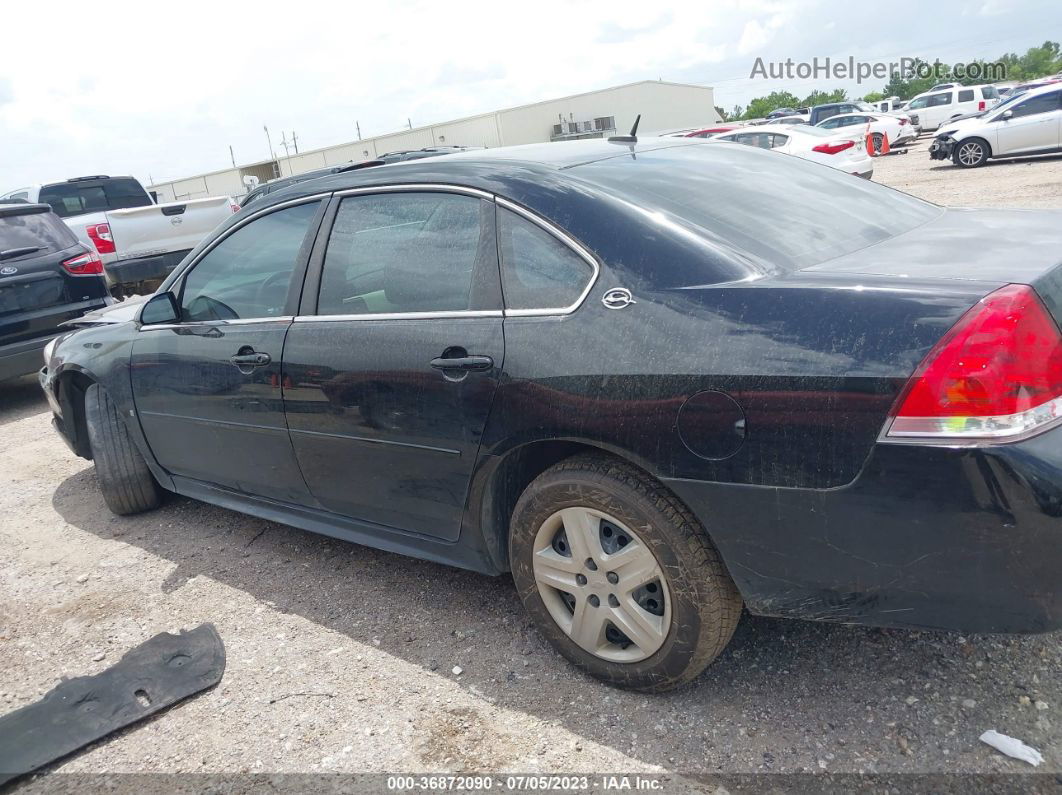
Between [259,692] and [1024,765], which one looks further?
[259,692]

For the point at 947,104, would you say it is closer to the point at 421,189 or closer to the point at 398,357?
the point at 421,189

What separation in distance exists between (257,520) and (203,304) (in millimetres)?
1239

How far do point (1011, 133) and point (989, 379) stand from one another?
20.5 meters

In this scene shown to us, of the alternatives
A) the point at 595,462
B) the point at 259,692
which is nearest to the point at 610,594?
the point at 595,462

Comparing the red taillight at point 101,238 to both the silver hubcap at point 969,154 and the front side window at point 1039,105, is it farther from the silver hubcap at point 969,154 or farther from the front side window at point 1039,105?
the front side window at point 1039,105

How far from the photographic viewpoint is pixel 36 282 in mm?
7137

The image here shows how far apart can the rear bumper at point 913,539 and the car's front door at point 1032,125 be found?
65.8 ft

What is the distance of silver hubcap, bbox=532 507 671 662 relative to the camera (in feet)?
8.38

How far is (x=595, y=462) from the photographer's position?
8.43 ft

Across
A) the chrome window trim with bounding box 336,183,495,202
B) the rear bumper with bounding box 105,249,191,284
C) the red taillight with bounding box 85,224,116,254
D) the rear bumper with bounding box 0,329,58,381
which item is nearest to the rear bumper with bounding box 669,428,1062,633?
the chrome window trim with bounding box 336,183,495,202

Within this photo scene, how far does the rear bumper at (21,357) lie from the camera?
6.95m

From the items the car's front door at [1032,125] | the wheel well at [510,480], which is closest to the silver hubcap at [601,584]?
the wheel well at [510,480]

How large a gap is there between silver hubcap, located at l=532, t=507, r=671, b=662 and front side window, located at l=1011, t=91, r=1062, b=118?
20.2 metres

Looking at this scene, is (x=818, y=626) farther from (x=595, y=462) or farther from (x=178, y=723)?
(x=178, y=723)
